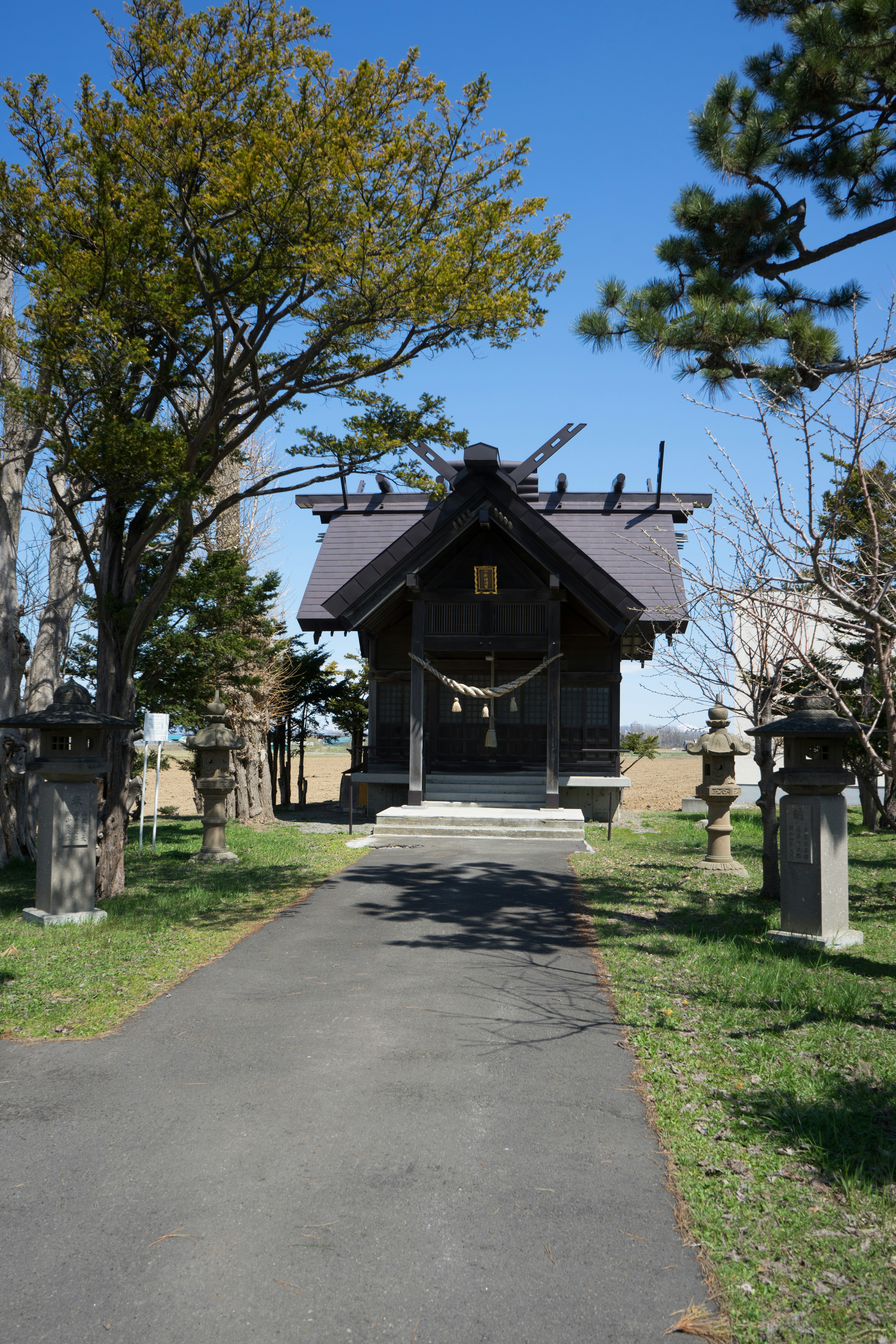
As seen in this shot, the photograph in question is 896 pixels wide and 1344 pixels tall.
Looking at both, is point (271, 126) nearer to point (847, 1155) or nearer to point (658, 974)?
point (658, 974)

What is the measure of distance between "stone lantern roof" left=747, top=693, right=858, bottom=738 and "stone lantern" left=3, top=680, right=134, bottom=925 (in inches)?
263

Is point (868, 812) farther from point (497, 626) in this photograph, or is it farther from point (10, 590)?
point (10, 590)

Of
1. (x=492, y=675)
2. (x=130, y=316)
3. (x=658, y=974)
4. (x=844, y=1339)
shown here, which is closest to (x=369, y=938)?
(x=658, y=974)

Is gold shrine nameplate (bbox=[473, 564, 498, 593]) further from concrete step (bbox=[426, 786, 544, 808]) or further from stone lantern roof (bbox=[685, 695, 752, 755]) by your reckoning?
stone lantern roof (bbox=[685, 695, 752, 755])

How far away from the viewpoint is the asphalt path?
306 centimetres

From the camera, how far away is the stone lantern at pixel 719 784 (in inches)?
492

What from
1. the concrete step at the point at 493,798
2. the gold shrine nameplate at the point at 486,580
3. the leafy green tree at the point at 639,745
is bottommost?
the concrete step at the point at 493,798

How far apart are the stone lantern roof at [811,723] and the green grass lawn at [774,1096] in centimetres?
193

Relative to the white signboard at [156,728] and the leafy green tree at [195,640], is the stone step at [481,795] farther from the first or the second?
the white signboard at [156,728]

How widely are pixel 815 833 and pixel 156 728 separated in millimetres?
9257

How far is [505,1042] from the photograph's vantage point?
562 cm

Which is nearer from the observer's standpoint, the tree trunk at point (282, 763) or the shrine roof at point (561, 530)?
the shrine roof at point (561, 530)

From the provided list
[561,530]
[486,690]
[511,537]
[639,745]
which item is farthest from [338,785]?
[511,537]

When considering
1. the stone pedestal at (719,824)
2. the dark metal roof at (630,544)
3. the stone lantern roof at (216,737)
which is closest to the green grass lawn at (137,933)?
the stone lantern roof at (216,737)
